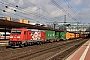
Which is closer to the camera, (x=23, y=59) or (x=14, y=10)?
(x=23, y=59)

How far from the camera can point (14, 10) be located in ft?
94.2

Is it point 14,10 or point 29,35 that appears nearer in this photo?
point 14,10

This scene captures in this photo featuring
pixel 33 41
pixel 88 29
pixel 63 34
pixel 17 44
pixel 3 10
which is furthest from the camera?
pixel 88 29

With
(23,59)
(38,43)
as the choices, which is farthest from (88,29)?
(23,59)

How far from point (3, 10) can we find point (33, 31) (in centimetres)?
1120

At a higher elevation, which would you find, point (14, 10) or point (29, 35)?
point (14, 10)

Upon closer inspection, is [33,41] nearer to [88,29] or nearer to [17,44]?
[17,44]

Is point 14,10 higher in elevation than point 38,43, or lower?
higher

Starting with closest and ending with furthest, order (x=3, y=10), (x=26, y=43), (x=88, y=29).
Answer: (x=3, y=10), (x=26, y=43), (x=88, y=29)

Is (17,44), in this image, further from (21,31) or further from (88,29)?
(88,29)

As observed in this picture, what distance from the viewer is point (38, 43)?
4122cm

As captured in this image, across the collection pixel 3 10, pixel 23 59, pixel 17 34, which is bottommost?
pixel 23 59

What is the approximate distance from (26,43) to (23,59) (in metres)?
16.4

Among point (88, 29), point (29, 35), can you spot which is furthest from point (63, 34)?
point (88, 29)
